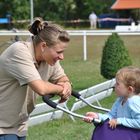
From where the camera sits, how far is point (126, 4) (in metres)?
61.5

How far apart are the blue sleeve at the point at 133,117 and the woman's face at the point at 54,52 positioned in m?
0.65

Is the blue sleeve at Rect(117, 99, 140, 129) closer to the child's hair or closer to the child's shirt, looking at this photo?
the child's shirt

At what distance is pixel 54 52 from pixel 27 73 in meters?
0.25

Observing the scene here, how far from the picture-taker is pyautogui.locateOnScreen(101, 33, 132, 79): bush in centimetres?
1395

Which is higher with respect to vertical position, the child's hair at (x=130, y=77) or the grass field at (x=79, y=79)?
the child's hair at (x=130, y=77)

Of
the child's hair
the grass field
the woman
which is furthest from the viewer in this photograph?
the grass field

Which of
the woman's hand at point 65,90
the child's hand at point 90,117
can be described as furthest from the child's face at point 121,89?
the woman's hand at point 65,90

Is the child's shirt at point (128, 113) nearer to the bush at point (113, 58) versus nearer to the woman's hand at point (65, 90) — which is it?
the woman's hand at point (65, 90)

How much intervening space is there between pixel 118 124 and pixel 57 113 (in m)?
5.13

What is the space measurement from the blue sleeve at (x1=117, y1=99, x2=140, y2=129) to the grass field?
2.15 meters

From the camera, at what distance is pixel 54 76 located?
4.91 m

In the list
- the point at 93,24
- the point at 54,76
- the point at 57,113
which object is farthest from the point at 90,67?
the point at 93,24

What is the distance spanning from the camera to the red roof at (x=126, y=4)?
60031 millimetres

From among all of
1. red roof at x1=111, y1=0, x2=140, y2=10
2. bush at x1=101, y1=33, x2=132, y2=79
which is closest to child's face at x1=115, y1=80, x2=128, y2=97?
bush at x1=101, y1=33, x2=132, y2=79
